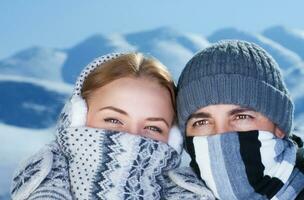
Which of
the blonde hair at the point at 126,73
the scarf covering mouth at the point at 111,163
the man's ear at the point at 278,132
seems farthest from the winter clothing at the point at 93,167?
the man's ear at the point at 278,132

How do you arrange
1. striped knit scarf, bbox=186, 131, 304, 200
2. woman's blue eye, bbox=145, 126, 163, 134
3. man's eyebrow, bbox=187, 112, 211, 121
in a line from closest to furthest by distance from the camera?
1. striped knit scarf, bbox=186, 131, 304, 200
2. man's eyebrow, bbox=187, 112, 211, 121
3. woman's blue eye, bbox=145, 126, 163, 134

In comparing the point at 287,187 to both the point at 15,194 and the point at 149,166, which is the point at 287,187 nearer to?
the point at 149,166

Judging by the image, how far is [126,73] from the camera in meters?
3.38

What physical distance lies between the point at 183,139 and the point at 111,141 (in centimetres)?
38

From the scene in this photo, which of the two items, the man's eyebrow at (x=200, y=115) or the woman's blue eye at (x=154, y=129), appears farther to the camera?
the woman's blue eye at (x=154, y=129)

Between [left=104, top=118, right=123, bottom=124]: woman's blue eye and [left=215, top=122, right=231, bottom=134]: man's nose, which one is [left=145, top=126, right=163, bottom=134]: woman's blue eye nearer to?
[left=104, top=118, right=123, bottom=124]: woman's blue eye

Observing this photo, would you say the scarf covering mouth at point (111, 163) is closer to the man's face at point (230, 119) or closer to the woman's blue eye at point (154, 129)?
the woman's blue eye at point (154, 129)

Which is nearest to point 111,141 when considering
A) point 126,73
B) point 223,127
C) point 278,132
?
point 126,73

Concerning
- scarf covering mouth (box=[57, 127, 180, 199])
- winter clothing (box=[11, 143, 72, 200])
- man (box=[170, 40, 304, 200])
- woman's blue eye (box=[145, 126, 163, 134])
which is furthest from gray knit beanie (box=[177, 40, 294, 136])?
winter clothing (box=[11, 143, 72, 200])

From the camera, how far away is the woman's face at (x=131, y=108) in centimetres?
328

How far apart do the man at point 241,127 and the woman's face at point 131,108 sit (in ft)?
0.38

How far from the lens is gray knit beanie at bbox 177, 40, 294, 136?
10.4 ft

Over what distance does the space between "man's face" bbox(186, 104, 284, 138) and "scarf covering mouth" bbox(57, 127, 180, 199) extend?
231 millimetres

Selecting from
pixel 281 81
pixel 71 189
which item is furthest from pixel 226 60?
pixel 71 189
